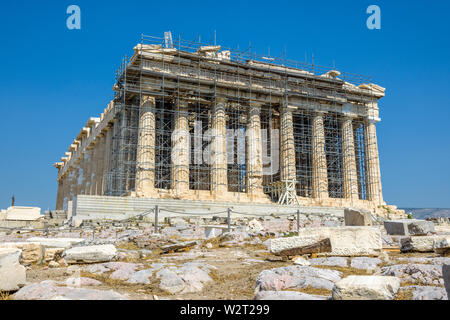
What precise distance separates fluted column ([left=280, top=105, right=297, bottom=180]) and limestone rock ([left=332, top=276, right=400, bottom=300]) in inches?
1034

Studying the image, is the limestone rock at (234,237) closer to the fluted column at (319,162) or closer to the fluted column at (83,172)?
the fluted column at (319,162)

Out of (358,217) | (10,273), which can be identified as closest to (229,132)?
(358,217)

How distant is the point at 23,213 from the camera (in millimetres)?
24625

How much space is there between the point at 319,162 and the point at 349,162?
9.11 feet

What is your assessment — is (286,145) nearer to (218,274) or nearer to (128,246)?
(128,246)

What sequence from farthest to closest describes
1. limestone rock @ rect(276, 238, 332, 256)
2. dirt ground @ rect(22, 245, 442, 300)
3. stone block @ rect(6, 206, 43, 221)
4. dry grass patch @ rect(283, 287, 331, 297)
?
1. stone block @ rect(6, 206, 43, 221)
2. limestone rock @ rect(276, 238, 332, 256)
3. dirt ground @ rect(22, 245, 442, 300)
4. dry grass patch @ rect(283, 287, 331, 297)

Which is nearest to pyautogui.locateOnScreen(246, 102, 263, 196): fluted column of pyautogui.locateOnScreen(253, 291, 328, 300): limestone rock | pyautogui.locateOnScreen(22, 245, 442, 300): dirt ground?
pyautogui.locateOnScreen(22, 245, 442, 300): dirt ground

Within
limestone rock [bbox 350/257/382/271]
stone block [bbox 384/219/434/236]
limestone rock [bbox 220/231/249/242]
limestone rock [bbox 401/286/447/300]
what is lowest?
limestone rock [bbox 401/286/447/300]

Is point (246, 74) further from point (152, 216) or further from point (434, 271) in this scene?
point (434, 271)

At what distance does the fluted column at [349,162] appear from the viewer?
109ft

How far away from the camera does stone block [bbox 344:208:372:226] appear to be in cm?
1275

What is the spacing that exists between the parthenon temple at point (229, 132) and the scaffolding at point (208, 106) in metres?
0.08

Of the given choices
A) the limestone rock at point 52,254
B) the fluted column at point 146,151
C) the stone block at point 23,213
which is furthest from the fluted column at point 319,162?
the limestone rock at point 52,254

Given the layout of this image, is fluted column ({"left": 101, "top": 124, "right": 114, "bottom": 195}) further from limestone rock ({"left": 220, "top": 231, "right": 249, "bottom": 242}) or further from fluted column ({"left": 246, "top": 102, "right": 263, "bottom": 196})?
limestone rock ({"left": 220, "top": 231, "right": 249, "bottom": 242})
